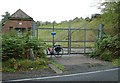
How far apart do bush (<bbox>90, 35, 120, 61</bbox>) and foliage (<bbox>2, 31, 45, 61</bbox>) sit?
3958mm

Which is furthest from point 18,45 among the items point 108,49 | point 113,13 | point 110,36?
point 113,13

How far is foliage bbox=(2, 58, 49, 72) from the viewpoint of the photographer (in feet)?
28.9

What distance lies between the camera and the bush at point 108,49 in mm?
12906

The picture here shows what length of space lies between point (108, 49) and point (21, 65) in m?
6.16

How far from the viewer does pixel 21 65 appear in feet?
30.0

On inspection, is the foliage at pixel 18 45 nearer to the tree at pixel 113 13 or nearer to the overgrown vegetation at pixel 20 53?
the overgrown vegetation at pixel 20 53

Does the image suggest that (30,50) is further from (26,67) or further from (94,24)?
(94,24)

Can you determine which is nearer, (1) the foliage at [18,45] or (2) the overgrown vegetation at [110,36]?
(1) the foliage at [18,45]

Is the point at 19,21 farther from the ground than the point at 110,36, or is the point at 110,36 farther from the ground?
the point at 19,21

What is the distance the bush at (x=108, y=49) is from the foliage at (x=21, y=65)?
4.56m

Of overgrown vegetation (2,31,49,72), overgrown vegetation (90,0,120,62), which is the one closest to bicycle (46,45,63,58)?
overgrown vegetation (2,31,49,72)

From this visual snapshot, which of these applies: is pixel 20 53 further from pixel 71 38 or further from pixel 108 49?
pixel 71 38

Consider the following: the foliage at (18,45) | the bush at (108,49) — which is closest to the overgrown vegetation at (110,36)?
the bush at (108,49)

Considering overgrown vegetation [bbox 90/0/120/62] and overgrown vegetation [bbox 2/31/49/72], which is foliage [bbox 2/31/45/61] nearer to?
overgrown vegetation [bbox 2/31/49/72]
